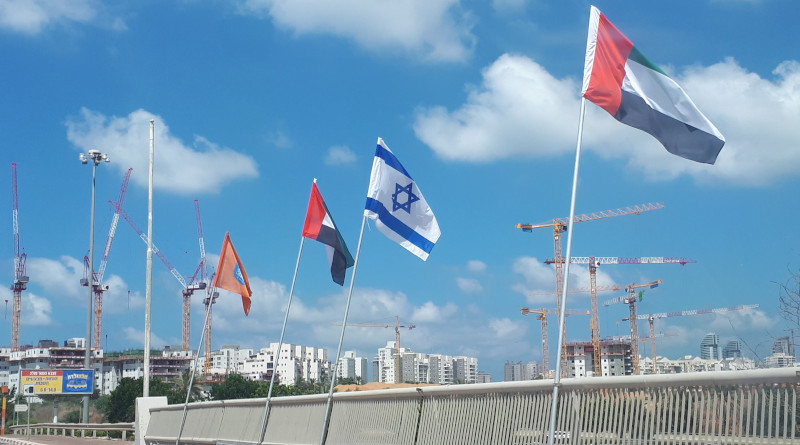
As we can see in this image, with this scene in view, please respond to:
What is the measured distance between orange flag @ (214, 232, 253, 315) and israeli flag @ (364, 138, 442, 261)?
7.85 m

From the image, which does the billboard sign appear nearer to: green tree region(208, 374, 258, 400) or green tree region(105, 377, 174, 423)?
green tree region(105, 377, 174, 423)

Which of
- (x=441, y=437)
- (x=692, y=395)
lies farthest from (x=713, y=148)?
(x=441, y=437)

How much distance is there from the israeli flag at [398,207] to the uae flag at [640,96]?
16.9ft

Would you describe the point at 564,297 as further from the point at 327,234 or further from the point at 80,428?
the point at 80,428

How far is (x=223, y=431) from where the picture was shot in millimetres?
19219

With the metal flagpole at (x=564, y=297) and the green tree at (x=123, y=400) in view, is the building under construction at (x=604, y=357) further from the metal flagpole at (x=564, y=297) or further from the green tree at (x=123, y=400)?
the metal flagpole at (x=564, y=297)

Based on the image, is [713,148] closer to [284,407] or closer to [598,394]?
[598,394]

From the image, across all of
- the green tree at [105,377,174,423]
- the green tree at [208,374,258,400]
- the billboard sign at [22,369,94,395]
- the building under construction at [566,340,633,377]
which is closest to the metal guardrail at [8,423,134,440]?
the billboard sign at [22,369,94,395]

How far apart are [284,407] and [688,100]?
397 inches

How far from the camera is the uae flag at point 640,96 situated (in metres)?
10.1

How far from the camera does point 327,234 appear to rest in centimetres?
1811

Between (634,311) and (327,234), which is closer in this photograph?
(327,234)

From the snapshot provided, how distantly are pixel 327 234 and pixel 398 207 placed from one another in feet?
10.6

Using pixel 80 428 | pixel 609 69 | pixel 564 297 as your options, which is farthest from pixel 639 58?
pixel 80 428
